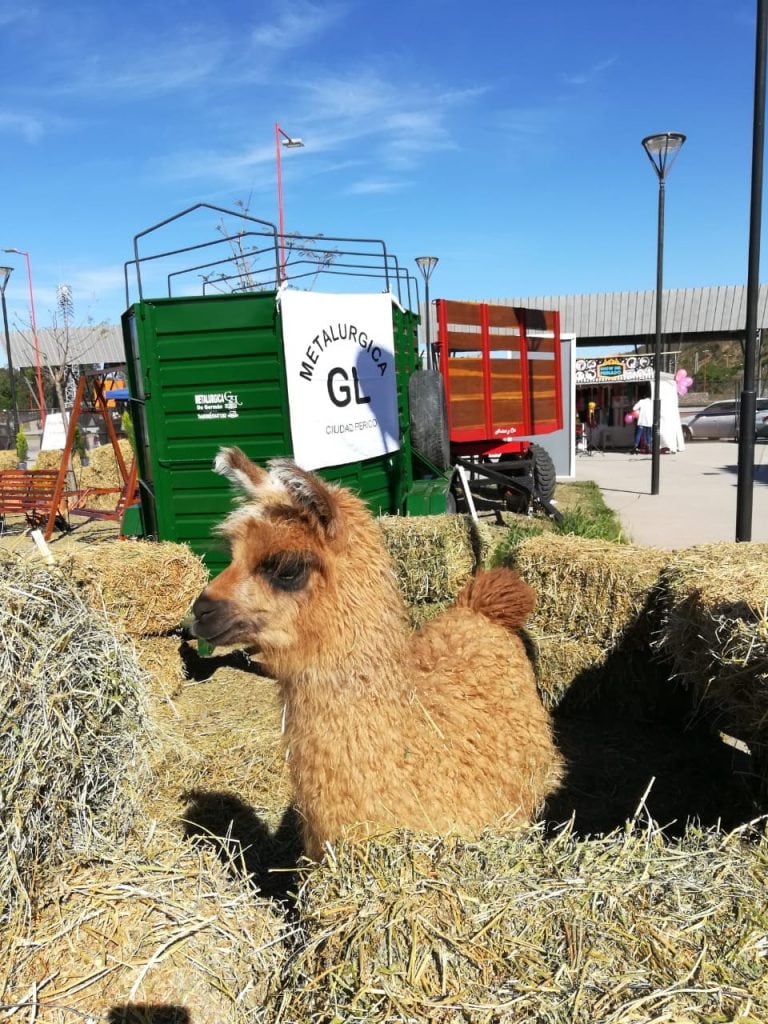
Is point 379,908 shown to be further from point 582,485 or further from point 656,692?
point 582,485

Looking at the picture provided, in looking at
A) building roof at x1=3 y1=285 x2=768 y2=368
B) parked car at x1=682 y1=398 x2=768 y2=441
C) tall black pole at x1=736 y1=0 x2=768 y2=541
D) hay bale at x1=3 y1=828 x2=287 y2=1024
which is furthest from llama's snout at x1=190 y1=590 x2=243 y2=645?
building roof at x1=3 y1=285 x2=768 y2=368

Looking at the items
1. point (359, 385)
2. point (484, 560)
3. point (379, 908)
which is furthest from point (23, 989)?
point (359, 385)

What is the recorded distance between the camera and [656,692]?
4977 millimetres

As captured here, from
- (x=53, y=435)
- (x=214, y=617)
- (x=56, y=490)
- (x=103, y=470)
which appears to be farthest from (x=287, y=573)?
(x=53, y=435)

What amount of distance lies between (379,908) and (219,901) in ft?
2.41

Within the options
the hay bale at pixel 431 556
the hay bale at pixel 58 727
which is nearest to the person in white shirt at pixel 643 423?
the hay bale at pixel 431 556

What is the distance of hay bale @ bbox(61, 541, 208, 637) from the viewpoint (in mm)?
5551

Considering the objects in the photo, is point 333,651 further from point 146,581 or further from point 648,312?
point 648,312

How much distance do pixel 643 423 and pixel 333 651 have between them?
2347 cm

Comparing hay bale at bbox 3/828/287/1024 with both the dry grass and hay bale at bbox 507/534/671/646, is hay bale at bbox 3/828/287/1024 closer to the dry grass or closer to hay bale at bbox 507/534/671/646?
the dry grass

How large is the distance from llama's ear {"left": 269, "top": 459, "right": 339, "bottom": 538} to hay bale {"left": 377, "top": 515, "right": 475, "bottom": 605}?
4154 mm

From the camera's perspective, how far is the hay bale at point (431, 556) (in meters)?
6.50

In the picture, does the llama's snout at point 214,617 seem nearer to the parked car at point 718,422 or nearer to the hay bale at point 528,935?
the hay bale at point 528,935

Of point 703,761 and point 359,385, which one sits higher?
point 359,385
